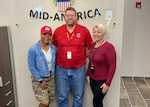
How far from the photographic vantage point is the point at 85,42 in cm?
239

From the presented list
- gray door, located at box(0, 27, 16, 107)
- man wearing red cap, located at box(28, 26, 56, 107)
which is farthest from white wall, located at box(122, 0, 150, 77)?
gray door, located at box(0, 27, 16, 107)

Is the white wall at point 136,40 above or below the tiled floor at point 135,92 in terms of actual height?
above

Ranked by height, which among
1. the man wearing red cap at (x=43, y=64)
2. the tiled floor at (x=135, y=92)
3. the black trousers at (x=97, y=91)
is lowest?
the tiled floor at (x=135, y=92)

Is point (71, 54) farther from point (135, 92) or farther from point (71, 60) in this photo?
point (135, 92)

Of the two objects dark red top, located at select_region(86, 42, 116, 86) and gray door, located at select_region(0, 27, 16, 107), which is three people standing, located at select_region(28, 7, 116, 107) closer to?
dark red top, located at select_region(86, 42, 116, 86)

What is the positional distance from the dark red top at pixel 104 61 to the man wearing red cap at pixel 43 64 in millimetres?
527

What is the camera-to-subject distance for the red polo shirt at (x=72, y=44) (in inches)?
90.2

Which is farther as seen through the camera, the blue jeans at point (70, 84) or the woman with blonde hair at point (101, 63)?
the blue jeans at point (70, 84)

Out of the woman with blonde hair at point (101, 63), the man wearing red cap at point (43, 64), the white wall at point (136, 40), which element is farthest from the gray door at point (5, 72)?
the white wall at point (136, 40)

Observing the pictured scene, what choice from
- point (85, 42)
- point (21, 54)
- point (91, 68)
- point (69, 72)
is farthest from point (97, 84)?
point (21, 54)

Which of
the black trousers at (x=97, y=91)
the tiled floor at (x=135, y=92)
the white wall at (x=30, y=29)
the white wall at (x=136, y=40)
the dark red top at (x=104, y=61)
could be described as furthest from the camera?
the white wall at (x=136, y=40)

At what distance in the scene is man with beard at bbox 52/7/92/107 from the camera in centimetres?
229

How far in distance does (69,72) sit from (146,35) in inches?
99.5

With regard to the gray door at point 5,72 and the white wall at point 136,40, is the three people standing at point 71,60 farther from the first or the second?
the white wall at point 136,40
